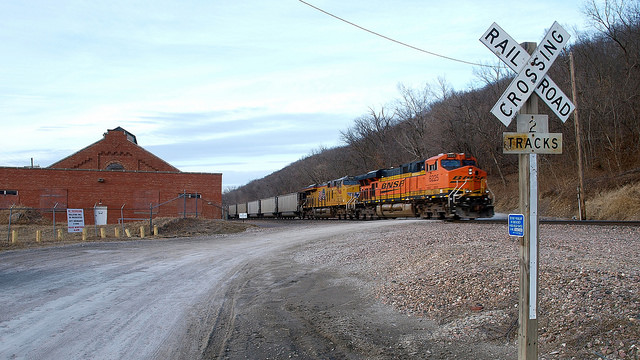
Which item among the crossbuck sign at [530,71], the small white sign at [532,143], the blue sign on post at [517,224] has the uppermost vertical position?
the crossbuck sign at [530,71]

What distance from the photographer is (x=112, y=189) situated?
4503 centimetres

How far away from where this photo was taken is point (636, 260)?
897 cm

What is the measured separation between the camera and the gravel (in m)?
5.25

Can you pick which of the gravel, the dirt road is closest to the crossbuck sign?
the gravel

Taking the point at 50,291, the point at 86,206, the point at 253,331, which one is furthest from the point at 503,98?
the point at 86,206

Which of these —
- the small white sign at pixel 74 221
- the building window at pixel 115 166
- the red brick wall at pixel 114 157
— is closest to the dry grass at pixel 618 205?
the small white sign at pixel 74 221

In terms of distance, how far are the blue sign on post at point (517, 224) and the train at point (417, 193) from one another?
18893 mm

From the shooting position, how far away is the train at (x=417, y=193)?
23.1 metres

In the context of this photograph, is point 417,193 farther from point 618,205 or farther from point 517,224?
point 517,224

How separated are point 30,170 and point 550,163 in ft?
157

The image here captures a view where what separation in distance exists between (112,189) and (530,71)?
4608 centimetres

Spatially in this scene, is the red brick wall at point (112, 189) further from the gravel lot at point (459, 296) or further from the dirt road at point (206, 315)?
the gravel lot at point (459, 296)

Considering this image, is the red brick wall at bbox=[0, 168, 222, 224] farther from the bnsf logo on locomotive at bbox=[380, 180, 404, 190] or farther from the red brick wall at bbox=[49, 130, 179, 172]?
the bnsf logo on locomotive at bbox=[380, 180, 404, 190]

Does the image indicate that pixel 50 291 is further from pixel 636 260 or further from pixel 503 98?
pixel 636 260
